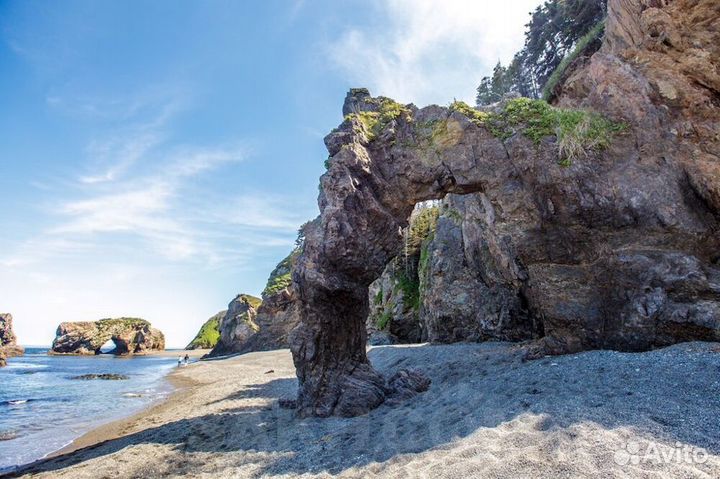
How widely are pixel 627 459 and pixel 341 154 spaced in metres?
10.5

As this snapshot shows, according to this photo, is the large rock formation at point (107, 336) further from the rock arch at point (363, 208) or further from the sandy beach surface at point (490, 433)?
the rock arch at point (363, 208)

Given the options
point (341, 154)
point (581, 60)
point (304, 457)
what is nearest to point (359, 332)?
point (304, 457)

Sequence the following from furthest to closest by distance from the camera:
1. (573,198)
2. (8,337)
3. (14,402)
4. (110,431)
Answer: (8,337), (14,402), (110,431), (573,198)

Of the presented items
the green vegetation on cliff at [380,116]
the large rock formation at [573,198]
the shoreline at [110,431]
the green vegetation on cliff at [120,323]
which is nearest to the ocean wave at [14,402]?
the shoreline at [110,431]

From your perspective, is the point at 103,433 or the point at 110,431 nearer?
the point at 103,433

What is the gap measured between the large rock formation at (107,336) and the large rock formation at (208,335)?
9.79 meters

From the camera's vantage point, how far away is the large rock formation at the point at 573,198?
10609mm

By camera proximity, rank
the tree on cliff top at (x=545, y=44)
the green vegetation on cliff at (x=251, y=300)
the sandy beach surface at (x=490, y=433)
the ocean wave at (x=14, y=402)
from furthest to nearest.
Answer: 1. the green vegetation on cliff at (x=251, y=300)
2. the tree on cliff top at (x=545, y=44)
3. the ocean wave at (x=14, y=402)
4. the sandy beach surface at (x=490, y=433)

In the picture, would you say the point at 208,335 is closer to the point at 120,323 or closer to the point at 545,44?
the point at 120,323

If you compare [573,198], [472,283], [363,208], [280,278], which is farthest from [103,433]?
[280,278]

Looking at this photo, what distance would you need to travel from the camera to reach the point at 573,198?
11.9m

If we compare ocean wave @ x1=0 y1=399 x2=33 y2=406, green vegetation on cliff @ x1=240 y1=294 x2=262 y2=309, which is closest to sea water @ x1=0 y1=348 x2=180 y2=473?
ocean wave @ x1=0 y1=399 x2=33 y2=406

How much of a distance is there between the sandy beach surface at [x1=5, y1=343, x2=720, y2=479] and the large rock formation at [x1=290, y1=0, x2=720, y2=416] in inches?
61.5

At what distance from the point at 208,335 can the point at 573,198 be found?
302 feet
